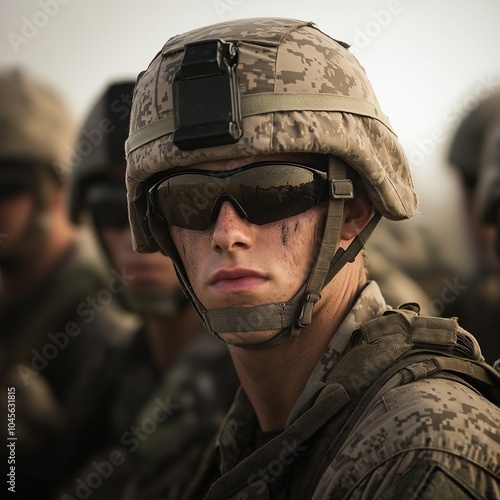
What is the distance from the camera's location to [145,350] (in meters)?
7.68

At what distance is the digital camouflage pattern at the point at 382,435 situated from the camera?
7.09 feet

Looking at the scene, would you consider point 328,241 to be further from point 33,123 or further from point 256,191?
point 33,123

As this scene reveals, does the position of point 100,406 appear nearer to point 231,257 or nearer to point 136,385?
point 136,385

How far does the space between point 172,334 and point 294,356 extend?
4.51 m

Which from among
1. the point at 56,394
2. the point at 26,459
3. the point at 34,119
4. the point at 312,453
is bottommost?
the point at 26,459

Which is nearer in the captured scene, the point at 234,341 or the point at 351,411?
the point at 351,411

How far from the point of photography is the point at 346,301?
304 centimetres

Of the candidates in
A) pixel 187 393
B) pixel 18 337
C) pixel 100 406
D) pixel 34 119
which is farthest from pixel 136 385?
pixel 34 119

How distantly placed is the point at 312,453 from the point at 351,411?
0.17m

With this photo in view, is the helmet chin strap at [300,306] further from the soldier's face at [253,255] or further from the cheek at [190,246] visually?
the cheek at [190,246]

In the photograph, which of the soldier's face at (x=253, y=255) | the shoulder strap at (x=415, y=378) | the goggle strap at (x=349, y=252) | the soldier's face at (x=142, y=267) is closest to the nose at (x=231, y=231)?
the soldier's face at (x=253, y=255)

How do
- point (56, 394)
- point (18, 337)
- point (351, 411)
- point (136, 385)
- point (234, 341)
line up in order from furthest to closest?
point (18, 337) → point (56, 394) → point (136, 385) → point (234, 341) → point (351, 411)

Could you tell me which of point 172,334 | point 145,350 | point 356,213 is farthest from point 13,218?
point 356,213

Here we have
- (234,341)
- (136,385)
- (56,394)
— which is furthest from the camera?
(56,394)
